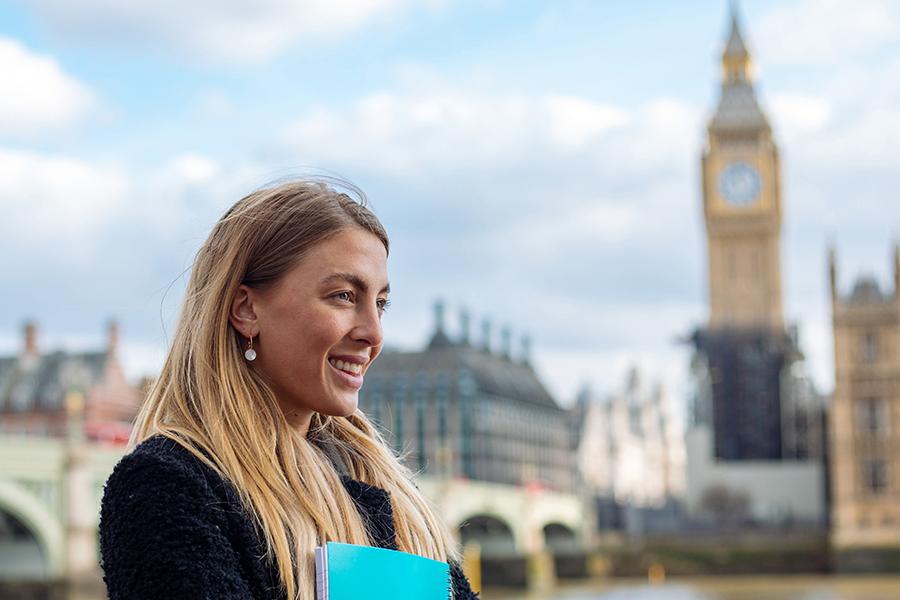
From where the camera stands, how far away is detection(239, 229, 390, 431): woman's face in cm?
188

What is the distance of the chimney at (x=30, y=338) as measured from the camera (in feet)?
189

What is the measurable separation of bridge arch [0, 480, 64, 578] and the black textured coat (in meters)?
30.2

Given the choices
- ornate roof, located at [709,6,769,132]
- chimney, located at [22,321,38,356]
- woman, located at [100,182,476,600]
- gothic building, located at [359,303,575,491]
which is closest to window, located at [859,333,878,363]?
gothic building, located at [359,303,575,491]

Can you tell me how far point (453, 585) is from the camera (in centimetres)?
203

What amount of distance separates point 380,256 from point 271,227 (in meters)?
0.15

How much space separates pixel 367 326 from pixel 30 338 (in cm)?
5794

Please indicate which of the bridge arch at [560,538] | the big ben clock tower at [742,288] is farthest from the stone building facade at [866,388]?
the bridge arch at [560,538]

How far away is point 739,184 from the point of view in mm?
71188

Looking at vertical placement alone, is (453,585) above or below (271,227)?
below

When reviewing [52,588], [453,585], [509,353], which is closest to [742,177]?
[509,353]

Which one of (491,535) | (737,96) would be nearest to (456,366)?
(491,535)

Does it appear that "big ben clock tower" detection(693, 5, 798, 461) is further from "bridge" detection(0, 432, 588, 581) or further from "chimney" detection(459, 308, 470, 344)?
"bridge" detection(0, 432, 588, 581)

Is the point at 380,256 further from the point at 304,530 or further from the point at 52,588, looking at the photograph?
the point at 52,588

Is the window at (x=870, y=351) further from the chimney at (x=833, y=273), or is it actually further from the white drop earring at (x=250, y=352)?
the white drop earring at (x=250, y=352)
